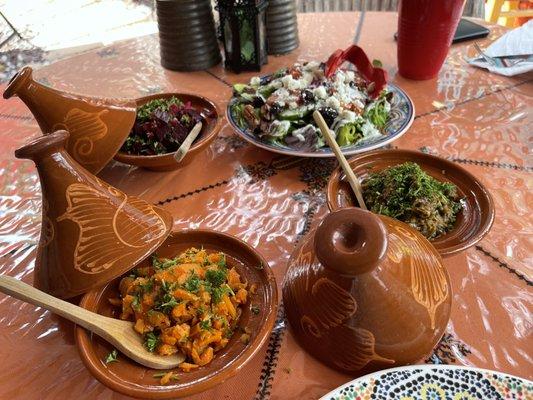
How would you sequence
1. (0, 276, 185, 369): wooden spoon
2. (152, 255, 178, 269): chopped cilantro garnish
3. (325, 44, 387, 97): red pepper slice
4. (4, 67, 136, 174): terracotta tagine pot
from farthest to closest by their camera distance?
(325, 44, 387, 97): red pepper slice < (4, 67, 136, 174): terracotta tagine pot < (152, 255, 178, 269): chopped cilantro garnish < (0, 276, 185, 369): wooden spoon

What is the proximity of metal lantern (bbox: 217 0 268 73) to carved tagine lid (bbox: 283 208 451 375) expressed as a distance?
1.08 meters

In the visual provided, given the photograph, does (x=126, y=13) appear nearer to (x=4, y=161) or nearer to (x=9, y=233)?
(x=4, y=161)

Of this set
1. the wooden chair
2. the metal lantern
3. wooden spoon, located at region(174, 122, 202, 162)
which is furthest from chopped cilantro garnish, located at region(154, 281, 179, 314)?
the wooden chair

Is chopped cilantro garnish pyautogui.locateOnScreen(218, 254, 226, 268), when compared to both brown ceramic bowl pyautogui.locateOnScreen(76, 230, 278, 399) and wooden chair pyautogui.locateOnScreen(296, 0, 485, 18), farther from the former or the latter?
wooden chair pyautogui.locateOnScreen(296, 0, 485, 18)

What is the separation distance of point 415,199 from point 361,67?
2.15 feet

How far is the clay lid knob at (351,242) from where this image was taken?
1.72 feet

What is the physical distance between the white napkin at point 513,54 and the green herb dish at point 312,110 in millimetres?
526

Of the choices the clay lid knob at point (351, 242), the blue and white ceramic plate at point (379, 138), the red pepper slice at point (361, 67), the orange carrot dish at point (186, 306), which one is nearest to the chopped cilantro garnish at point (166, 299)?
the orange carrot dish at point (186, 306)

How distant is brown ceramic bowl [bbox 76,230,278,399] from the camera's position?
58 cm

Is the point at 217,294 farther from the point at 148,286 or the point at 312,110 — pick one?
the point at 312,110

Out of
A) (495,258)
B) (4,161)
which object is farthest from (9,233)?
(495,258)

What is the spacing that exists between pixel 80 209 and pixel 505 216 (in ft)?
2.98

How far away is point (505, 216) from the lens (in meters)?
0.96

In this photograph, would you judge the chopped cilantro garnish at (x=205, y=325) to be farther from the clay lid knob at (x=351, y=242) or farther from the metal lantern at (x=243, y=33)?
the metal lantern at (x=243, y=33)
